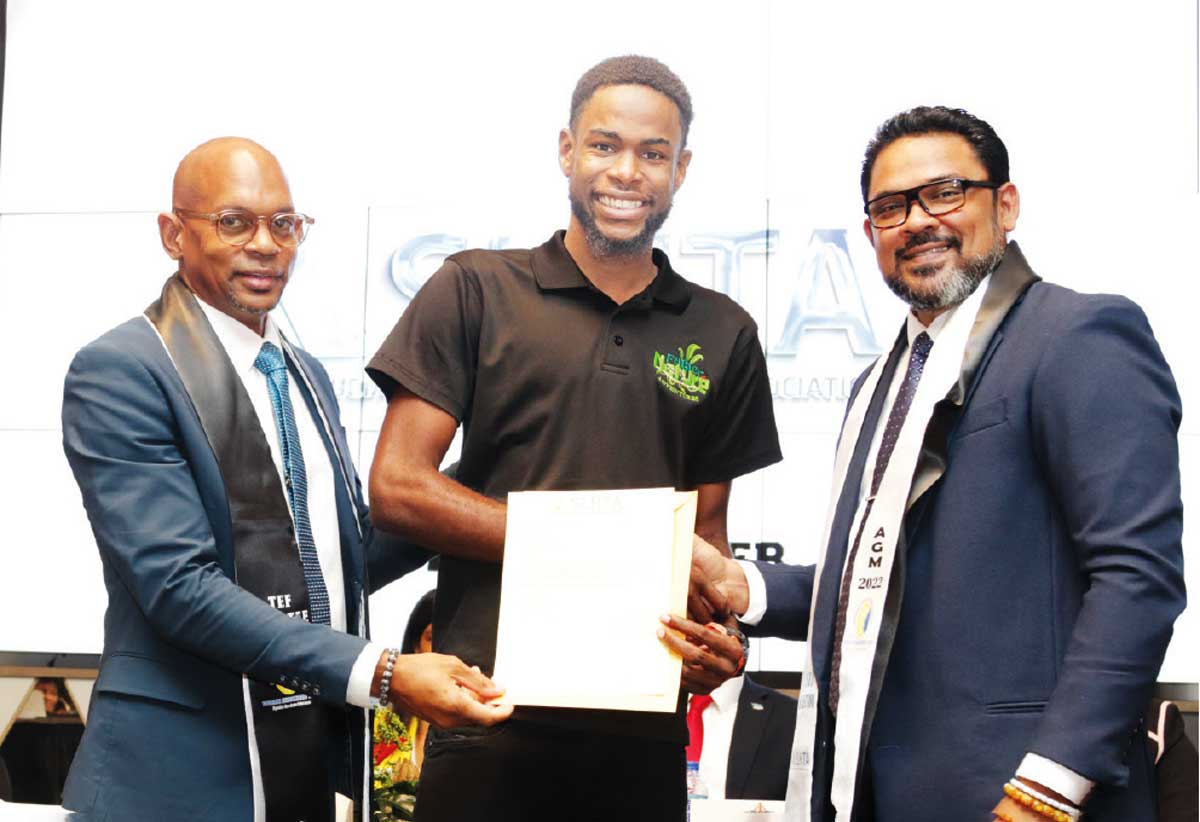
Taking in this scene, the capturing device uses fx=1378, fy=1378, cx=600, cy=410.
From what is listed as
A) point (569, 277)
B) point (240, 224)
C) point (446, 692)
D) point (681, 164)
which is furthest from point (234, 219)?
point (446, 692)

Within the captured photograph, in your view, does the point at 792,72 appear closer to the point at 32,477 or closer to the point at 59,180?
the point at 59,180

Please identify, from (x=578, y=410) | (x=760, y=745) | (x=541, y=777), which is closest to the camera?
(x=541, y=777)

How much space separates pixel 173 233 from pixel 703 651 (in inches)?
51.4

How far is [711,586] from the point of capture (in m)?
2.55

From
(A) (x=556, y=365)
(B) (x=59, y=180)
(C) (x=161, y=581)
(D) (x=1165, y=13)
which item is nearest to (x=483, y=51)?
(B) (x=59, y=180)

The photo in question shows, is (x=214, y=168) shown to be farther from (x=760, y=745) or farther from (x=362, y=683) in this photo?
(x=760, y=745)

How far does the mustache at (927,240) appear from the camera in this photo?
2.52 m

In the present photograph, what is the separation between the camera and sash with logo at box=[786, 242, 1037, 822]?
2.25m

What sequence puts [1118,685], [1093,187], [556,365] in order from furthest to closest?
1. [1093,187]
2. [556,365]
3. [1118,685]

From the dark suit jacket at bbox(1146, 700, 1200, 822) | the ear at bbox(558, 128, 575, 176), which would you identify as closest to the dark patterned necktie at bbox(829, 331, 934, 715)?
the ear at bbox(558, 128, 575, 176)

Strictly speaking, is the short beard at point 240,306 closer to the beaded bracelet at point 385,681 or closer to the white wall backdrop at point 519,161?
the beaded bracelet at point 385,681

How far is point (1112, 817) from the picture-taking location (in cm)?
206

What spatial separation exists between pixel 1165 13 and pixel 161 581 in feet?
15.0

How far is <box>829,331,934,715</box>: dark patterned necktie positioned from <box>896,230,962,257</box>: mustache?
0.17 m
